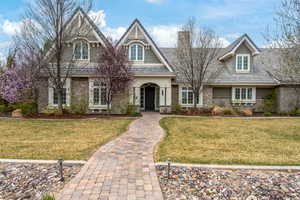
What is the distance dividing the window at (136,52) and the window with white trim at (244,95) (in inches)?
383

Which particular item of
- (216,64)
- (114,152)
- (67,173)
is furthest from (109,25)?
(67,173)

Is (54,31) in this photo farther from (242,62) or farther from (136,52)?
(242,62)

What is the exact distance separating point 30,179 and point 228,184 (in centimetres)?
420

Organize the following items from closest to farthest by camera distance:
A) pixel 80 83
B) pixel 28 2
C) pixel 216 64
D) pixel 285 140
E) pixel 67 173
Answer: pixel 67 173
pixel 285 140
pixel 28 2
pixel 80 83
pixel 216 64

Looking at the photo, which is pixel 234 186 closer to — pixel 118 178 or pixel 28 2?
pixel 118 178

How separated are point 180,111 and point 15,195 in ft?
48.7

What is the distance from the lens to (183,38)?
718 inches

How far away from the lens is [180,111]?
17.5m

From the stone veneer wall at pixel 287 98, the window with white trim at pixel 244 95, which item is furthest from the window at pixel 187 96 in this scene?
the stone veneer wall at pixel 287 98

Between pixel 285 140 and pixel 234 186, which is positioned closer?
pixel 234 186

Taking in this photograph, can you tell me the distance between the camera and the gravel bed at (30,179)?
3.71 meters

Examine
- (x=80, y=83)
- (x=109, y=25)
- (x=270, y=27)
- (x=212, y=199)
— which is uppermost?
(x=109, y=25)

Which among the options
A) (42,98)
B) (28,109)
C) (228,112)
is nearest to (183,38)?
(228,112)

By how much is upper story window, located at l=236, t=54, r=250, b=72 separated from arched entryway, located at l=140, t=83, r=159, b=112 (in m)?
8.83
